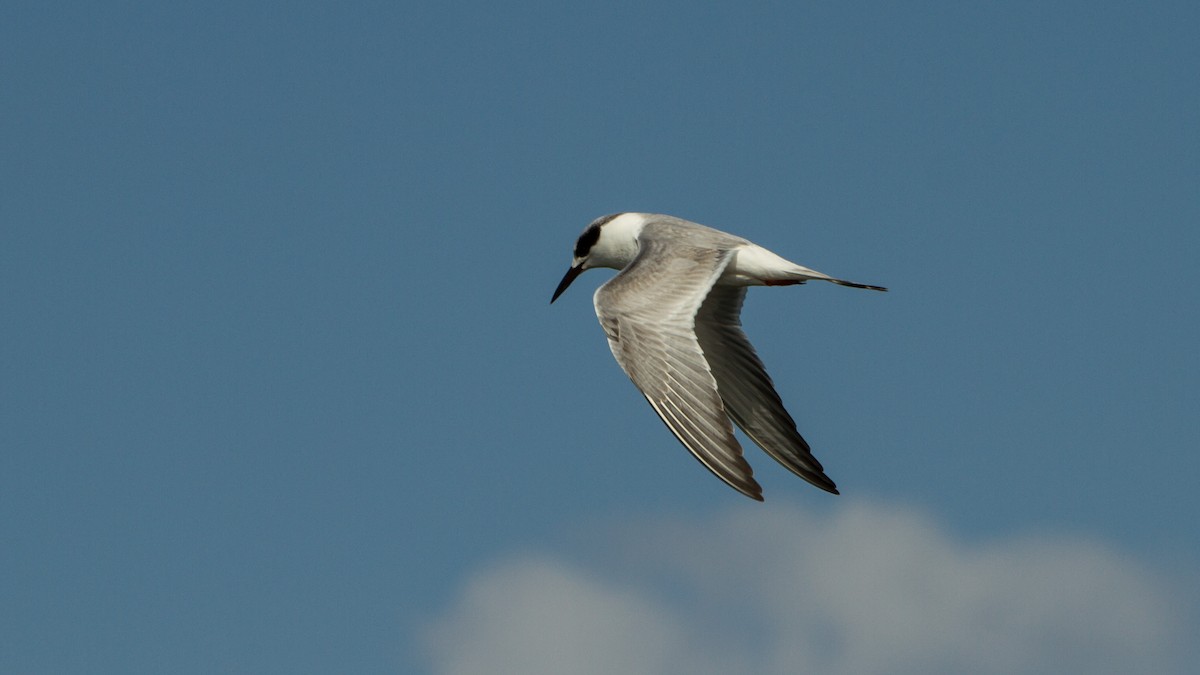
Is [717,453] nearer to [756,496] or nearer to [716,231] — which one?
[756,496]

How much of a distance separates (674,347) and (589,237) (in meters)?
5.69

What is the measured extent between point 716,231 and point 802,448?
99.6 inches

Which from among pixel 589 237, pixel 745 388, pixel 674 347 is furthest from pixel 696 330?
pixel 674 347

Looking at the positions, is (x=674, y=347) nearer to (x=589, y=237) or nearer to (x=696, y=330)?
(x=696, y=330)

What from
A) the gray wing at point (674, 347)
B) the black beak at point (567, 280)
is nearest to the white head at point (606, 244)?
the black beak at point (567, 280)

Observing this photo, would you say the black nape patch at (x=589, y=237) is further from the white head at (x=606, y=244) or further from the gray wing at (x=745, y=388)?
the gray wing at (x=745, y=388)

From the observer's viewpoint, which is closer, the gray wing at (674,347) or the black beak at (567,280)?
the gray wing at (674,347)

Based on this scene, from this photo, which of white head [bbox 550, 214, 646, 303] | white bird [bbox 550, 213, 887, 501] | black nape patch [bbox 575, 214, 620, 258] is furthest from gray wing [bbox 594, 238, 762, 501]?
black nape patch [bbox 575, 214, 620, 258]

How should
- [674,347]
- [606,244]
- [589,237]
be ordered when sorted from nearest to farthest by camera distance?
[674,347] < [606,244] < [589,237]

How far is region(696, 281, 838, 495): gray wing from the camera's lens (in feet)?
51.2

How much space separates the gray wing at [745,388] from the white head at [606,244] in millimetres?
1270

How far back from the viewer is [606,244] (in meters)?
18.5

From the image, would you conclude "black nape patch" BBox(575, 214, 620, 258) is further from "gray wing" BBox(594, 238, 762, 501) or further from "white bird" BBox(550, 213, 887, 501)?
"gray wing" BBox(594, 238, 762, 501)

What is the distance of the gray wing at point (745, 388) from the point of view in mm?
15617
